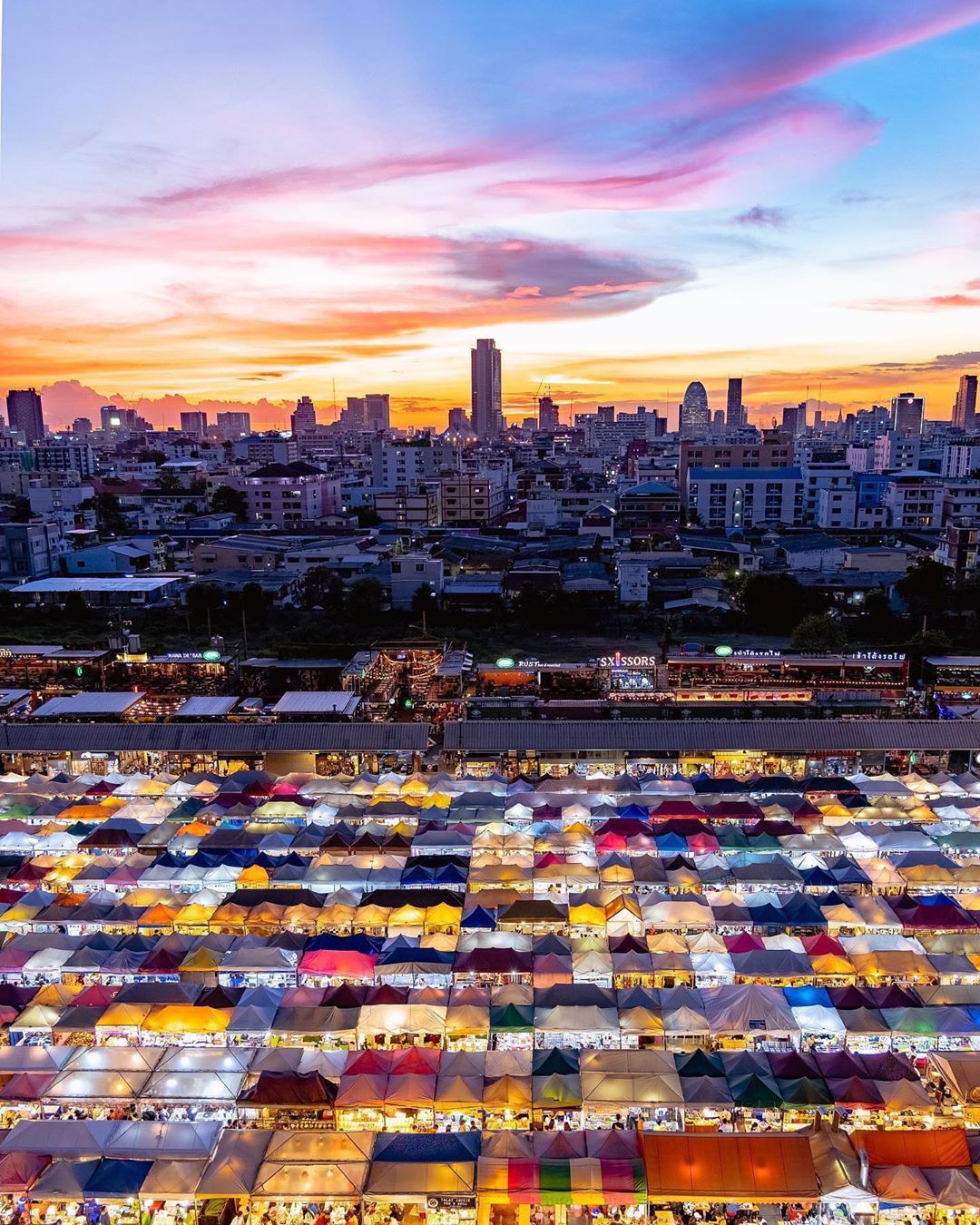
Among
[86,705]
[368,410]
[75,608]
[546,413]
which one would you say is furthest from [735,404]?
[86,705]

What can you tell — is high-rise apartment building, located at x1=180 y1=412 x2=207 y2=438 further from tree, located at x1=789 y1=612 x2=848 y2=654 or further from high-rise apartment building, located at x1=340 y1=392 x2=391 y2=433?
tree, located at x1=789 y1=612 x2=848 y2=654

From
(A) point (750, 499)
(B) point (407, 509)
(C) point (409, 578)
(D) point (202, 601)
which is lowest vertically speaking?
(D) point (202, 601)

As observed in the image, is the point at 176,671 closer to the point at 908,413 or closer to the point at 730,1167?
the point at 730,1167

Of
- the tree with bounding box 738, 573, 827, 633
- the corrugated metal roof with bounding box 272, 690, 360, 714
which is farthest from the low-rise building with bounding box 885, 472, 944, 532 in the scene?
the corrugated metal roof with bounding box 272, 690, 360, 714

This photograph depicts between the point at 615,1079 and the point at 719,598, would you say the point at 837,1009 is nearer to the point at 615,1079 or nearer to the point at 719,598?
the point at 615,1079

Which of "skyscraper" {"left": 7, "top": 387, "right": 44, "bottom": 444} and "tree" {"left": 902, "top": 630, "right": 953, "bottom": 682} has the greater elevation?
"skyscraper" {"left": 7, "top": 387, "right": 44, "bottom": 444}

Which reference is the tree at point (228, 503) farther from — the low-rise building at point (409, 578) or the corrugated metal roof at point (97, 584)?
the low-rise building at point (409, 578)
